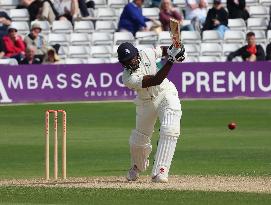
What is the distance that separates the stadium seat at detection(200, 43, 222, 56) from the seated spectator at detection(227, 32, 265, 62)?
1014mm

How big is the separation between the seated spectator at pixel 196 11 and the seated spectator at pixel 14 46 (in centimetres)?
412

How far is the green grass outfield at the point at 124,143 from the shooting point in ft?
40.4

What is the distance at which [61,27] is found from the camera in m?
26.8

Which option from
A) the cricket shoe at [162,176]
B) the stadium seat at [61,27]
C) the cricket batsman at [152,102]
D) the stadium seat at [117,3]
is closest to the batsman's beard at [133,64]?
the cricket batsman at [152,102]

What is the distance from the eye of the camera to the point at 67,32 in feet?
88.0

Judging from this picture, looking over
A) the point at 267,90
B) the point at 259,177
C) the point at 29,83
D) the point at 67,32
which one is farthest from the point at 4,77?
the point at 259,177

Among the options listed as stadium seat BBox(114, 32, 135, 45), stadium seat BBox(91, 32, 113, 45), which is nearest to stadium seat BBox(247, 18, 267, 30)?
stadium seat BBox(114, 32, 135, 45)

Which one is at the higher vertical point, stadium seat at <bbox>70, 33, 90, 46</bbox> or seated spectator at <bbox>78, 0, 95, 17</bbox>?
seated spectator at <bbox>78, 0, 95, 17</bbox>

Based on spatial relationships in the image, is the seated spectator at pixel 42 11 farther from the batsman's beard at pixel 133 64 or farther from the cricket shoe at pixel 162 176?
the cricket shoe at pixel 162 176

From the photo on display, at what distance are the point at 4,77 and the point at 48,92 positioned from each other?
0.98 meters

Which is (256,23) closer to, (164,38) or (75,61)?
(164,38)

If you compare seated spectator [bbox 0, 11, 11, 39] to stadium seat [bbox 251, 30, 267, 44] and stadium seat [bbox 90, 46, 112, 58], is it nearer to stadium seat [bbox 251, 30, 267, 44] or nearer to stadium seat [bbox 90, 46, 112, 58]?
stadium seat [bbox 90, 46, 112, 58]

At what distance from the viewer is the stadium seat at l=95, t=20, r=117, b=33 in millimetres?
26908

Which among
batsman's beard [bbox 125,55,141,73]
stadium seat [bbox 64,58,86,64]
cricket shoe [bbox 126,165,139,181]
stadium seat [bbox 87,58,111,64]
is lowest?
stadium seat [bbox 87,58,111,64]
